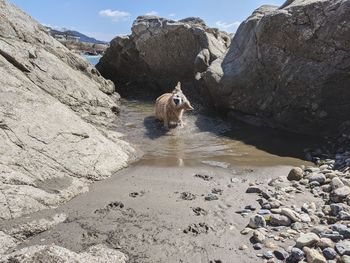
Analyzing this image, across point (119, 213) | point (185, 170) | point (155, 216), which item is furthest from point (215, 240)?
point (185, 170)

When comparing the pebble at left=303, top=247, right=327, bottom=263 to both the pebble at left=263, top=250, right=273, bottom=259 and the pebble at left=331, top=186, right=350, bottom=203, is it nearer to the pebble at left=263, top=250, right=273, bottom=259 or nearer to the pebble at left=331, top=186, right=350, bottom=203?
the pebble at left=263, top=250, right=273, bottom=259

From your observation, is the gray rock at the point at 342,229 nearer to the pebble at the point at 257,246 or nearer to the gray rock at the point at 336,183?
the pebble at the point at 257,246

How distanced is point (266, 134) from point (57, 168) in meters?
5.94

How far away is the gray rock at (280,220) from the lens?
504 centimetres

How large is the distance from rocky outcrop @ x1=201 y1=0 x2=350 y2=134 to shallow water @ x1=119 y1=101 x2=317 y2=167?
603 mm

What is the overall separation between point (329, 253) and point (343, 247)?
0.19 m

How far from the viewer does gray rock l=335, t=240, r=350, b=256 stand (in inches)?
168

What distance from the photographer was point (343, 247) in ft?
14.2

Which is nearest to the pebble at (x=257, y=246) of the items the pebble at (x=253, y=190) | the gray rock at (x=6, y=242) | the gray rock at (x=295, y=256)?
the gray rock at (x=295, y=256)

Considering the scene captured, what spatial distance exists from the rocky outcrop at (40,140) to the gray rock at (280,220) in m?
2.93

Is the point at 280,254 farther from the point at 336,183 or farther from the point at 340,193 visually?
the point at 336,183

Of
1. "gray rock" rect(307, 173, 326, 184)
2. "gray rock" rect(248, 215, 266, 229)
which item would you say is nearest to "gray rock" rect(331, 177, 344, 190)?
"gray rock" rect(307, 173, 326, 184)

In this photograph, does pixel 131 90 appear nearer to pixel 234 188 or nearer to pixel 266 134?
pixel 266 134

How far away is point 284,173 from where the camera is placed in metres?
7.24
